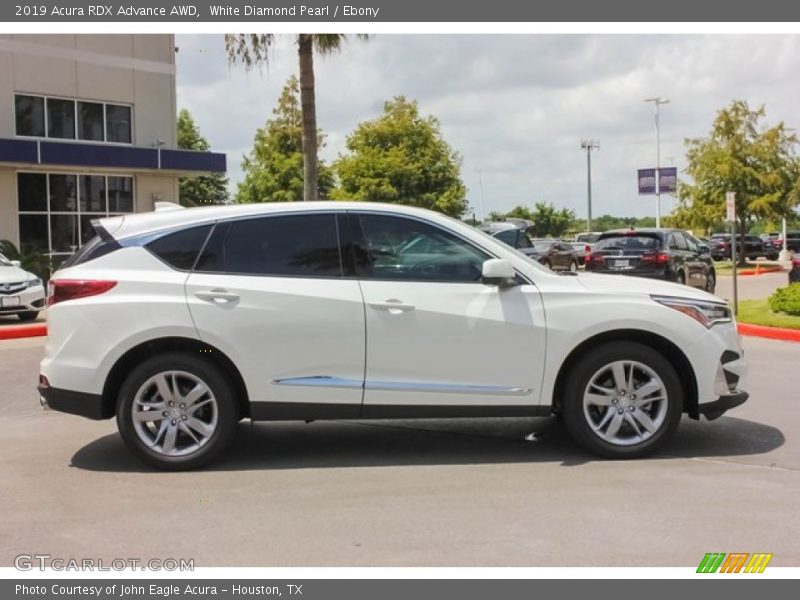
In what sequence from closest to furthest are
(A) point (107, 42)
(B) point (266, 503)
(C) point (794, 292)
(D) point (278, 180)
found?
(B) point (266, 503) < (C) point (794, 292) < (A) point (107, 42) < (D) point (278, 180)

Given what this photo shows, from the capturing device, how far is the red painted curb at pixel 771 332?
13.5 m

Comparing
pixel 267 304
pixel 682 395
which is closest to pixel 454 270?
pixel 267 304

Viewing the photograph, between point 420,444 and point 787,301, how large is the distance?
10.2 metres

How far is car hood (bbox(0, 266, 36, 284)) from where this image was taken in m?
16.3

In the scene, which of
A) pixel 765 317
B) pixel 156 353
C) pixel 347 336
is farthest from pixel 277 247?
pixel 765 317

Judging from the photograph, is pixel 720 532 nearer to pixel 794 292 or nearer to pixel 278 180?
pixel 794 292

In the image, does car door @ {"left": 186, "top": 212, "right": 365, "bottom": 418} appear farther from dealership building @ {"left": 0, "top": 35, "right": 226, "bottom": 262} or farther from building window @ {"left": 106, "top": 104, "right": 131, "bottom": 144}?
building window @ {"left": 106, "top": 104, "right": 131, "bottom": 144}

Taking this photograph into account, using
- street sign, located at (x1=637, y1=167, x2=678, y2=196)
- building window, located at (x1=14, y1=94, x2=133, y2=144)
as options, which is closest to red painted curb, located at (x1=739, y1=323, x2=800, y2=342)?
building window, located at (x1=14, y1=94, x2=133, y2=144)

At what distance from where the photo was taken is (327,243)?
6246 millimetres

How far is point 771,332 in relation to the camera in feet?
45.5

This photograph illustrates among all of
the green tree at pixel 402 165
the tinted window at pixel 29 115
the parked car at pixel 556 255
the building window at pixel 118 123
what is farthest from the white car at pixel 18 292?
the green tree at pixel 402 165

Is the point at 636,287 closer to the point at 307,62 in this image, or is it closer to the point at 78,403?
the point at 78,403

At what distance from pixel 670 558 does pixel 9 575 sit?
3.20 meters

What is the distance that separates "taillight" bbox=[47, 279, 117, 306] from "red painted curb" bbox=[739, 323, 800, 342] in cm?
1075
